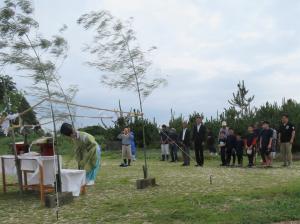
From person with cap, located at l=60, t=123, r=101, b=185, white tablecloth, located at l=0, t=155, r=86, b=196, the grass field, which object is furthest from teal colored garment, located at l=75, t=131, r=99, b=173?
white tablecloth, located at l=0, t=155, r=86, b=196

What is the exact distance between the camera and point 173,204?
379 inches

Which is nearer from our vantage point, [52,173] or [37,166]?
[37,166]

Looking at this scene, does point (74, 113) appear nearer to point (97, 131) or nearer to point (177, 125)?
point (177, 125)

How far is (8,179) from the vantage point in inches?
651

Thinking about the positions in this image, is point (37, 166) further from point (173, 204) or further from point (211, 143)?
point (211, 143)

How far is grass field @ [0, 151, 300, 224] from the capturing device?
845cm

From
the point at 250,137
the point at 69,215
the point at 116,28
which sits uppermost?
the point at 116,28

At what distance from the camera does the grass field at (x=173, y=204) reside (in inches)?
332

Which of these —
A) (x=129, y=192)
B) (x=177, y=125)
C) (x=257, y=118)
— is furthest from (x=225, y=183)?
(x=177, y=125)

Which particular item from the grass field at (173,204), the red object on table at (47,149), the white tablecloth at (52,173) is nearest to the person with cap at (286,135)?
the grass field at (173,204)

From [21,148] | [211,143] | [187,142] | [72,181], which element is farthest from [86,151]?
[211,143]

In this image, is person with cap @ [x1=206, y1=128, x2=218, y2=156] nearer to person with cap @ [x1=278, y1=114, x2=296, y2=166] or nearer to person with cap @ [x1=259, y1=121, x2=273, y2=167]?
person with cap @ [x1=278, y1=114, x2=296, y2=166]

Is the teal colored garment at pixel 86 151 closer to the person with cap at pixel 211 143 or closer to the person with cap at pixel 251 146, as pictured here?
the person with cap at pixel 251 146

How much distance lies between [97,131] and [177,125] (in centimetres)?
844
